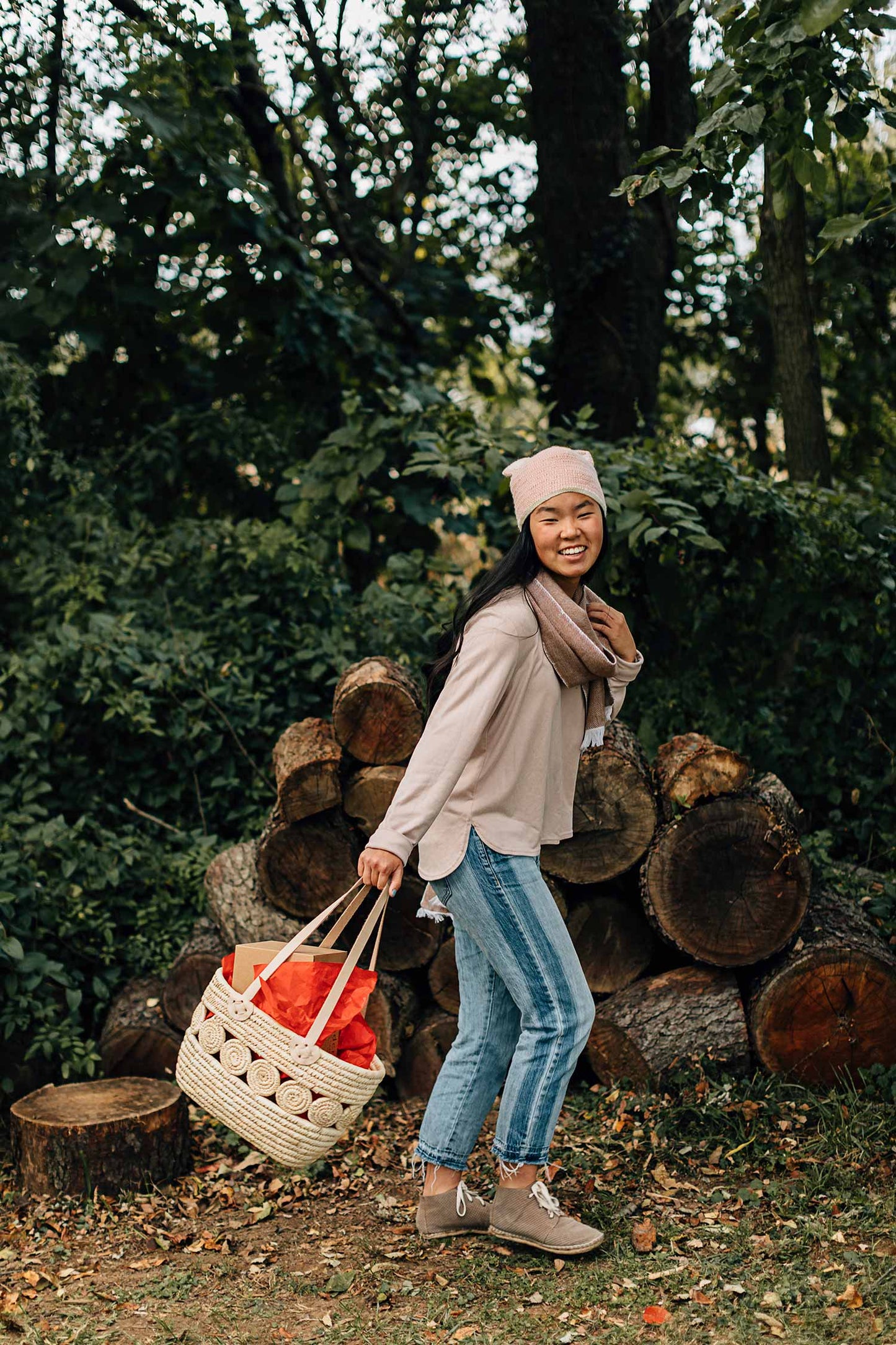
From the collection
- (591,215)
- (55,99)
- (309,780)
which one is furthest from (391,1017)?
(55,99)

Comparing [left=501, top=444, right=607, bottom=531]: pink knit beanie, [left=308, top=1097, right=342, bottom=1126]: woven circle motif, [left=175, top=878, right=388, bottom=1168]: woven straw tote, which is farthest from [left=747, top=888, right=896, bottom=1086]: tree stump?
[left=501, top=444, right=607, bottom=531]: pink knit beanie

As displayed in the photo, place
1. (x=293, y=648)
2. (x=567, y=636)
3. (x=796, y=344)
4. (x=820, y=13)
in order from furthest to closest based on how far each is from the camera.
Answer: (x=796, y=344)
(x=293, y=648)
(x=567, y=636)
(x=820, y=13)

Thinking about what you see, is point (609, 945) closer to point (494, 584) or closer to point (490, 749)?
point (490, 749)

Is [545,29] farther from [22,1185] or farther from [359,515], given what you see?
[22,1185]

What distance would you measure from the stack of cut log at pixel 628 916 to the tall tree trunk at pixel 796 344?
2.60 m

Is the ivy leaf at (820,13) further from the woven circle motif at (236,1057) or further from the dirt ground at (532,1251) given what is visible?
the dirt ground at (532,1251)

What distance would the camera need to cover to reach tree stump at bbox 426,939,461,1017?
4.11m

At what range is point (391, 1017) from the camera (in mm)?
4082

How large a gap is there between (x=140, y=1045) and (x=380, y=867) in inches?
78.6

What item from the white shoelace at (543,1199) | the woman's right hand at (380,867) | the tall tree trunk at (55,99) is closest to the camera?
the woman's right hand at (380,867)

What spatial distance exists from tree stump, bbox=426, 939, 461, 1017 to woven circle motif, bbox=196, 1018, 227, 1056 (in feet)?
4.51

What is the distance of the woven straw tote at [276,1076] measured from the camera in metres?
2.74

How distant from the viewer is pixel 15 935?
4.09 metres

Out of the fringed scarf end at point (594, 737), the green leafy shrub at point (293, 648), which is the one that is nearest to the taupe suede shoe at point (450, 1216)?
the fringed scarf end at point (594, 737)
